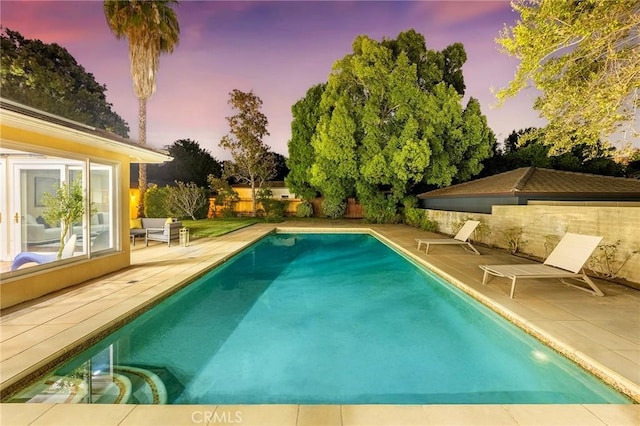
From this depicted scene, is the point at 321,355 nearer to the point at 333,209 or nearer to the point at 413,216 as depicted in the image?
the point at 413,216

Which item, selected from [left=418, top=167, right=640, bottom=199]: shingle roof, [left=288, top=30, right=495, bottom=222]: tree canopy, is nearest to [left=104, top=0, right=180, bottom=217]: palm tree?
[left=288, top=30, right=495, bottom=222]: tree canopy

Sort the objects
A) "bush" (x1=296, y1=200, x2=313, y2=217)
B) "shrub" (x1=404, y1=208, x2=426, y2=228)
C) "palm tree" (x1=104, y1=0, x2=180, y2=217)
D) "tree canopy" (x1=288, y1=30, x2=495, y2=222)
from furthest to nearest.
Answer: "bush" (x1=296, y1=200, x2=313, y2=217) → "shrub" (x1=404, y1=208, x2=426, y2=228) → "tree canopy" (x1=288, y1=30, x2=495, y2=222) → "palm tree" (x1=104, y1=0, x2=180, y2=217)

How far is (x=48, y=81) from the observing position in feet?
66.5

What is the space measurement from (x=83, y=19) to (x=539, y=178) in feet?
67.7

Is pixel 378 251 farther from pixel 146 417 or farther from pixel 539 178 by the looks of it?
pixel 146 417

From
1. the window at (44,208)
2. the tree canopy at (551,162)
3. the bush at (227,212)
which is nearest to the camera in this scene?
the window at (44,208)

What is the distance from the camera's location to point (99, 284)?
5.99 m

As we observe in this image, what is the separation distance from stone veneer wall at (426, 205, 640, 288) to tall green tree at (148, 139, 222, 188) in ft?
92.2

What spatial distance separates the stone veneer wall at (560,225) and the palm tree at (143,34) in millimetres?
17562

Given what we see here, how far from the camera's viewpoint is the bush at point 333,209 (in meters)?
22.9

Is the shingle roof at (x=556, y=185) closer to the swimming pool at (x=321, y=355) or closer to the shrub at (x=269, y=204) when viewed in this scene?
the swimming pool at (x=321, y=355)

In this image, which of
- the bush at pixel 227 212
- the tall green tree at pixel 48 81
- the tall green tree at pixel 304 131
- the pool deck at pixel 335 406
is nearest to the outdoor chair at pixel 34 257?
the pool deck at pixel 335 406

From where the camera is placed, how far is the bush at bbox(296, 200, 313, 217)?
2420 centimetres

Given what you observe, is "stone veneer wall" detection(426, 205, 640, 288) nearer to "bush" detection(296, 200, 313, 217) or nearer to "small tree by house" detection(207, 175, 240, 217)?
"bush" detection(296, 200, 313, 217)
